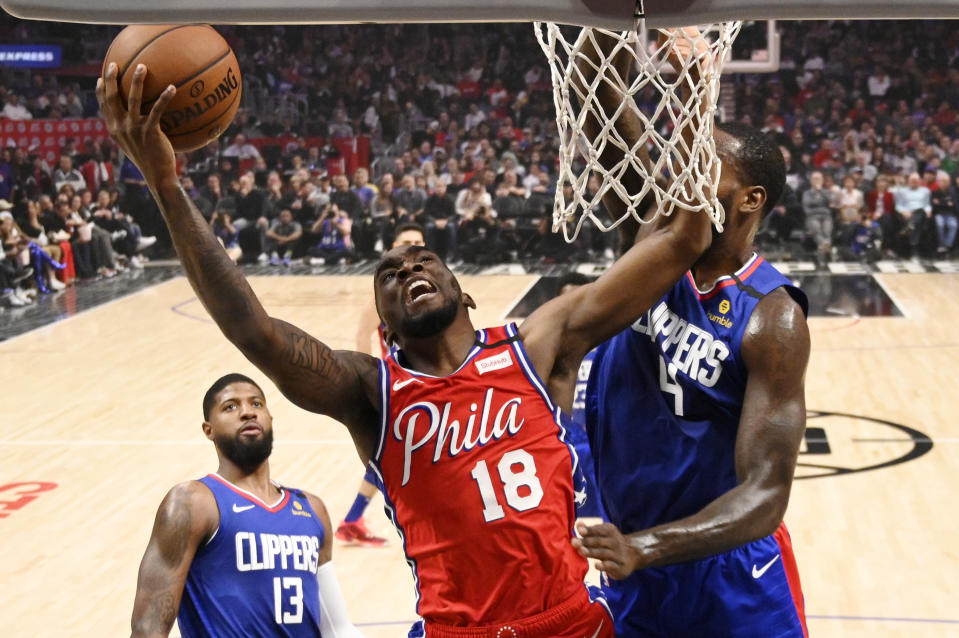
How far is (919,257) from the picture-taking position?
1658 cm

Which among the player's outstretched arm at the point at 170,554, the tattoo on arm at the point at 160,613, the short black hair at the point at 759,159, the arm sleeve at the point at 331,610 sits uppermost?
the short black hair at the point at 759,159

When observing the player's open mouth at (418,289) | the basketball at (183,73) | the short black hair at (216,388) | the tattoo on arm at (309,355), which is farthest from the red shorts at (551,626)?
the short black hair at (216,388)

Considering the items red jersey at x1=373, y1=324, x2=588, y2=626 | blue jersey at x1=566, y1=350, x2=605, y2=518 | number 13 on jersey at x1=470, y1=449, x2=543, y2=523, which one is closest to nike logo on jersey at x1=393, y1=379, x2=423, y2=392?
red jersey at x1=373, y1=324, x2=588, y2=626

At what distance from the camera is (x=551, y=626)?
293cm

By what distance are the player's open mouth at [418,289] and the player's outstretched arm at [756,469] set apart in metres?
0.78

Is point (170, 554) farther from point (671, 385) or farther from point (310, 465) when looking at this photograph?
point (310, 465)

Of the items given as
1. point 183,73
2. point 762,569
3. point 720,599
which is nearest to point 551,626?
point 720,599

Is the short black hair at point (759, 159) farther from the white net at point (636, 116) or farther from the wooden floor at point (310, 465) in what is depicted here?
the wooden floor at point (310, 465)

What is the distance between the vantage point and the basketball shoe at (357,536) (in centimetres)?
646

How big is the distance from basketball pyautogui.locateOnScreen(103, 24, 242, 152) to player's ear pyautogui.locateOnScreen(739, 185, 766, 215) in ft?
4.39

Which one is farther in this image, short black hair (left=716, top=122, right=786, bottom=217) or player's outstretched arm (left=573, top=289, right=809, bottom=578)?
short black hair (left=716, top=122, right=786, bottom=217)

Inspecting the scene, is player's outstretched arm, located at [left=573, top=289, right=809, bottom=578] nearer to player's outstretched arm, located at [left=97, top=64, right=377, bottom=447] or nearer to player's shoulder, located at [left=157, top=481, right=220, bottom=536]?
player's outstretched arm, located at [left=97, top=64, right=377, bottom=447]

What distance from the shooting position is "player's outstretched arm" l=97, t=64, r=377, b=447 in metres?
2.57

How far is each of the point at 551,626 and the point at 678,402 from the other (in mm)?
673
